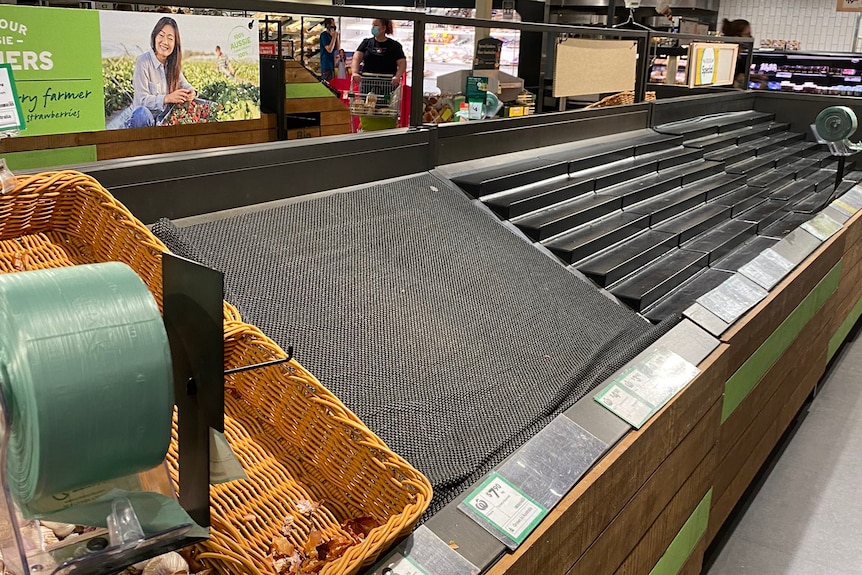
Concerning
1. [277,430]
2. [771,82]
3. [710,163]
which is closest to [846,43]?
[771,82]

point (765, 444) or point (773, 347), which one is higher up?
point (773, 347)

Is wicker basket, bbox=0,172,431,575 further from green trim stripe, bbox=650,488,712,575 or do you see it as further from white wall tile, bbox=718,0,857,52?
white wall tile, bbox=718,0,857,52

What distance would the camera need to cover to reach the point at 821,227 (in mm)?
3895

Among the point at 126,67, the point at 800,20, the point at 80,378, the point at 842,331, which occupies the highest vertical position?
the point at 800,20

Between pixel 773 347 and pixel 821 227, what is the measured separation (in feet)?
4.07

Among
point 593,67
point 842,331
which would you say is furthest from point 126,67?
point 842,331

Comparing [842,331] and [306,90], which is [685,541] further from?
[306,90]

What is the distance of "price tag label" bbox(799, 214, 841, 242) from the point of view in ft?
12.3

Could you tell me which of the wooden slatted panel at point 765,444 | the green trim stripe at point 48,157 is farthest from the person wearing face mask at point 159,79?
the wooden slatted panel at point 765,444

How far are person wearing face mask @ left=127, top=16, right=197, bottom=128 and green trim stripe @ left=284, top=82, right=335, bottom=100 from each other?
9.46 feet

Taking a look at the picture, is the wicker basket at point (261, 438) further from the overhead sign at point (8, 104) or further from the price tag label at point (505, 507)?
the price tag label at point (505, 507)

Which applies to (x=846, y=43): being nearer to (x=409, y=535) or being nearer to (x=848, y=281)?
(x=848, y=281)

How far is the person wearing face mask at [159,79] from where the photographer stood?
205 cm

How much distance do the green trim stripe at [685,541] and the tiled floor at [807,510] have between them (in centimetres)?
42
